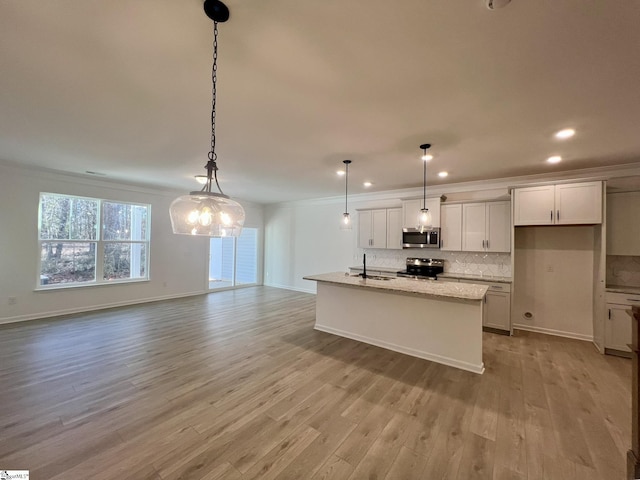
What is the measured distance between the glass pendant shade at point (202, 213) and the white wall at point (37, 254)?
16.7ft

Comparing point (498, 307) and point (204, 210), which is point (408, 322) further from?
point (204, 210)

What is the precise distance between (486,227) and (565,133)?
6.91 ft

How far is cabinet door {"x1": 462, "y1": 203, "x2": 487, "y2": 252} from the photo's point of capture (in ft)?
15.6

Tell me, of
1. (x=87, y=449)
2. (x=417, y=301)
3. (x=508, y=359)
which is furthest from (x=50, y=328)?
(x=508, y=359)

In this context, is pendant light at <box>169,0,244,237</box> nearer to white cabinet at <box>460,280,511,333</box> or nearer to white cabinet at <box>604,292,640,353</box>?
white cabinet at <box>460,280,511,333</box>

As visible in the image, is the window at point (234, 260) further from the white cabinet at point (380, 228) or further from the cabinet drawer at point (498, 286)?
the cabinet drawer at point (498, 286)

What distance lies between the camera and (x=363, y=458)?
184 centimetres

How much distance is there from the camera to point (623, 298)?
3.52 m

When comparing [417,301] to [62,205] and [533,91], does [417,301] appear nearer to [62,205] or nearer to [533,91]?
[533,91]

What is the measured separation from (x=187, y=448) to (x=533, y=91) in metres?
3.73

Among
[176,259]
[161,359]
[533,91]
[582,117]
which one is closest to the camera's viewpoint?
[533,91]

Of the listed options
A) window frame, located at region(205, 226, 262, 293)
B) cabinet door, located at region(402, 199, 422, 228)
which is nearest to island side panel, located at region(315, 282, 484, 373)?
cabinet door, located at region(402, 199, 422, 228)

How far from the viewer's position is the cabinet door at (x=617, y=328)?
3498 millimetres

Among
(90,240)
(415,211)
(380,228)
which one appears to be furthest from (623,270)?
(90,240)
